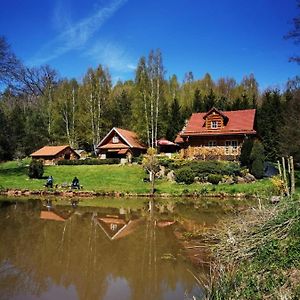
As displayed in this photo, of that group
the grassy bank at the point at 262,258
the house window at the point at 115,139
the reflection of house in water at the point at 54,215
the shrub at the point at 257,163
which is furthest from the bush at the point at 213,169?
the grassy bank at the point at 262,258

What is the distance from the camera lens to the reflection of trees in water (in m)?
8.16

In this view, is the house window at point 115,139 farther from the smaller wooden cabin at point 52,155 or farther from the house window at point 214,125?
the house window at point 214,125

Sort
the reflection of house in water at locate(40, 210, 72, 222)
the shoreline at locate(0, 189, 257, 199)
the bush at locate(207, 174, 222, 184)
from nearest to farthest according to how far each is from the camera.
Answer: the reflection of house in water at locate(40, 210, 72, 222)
the shoreline at locate(0, 189, 257, 199)
the bush at locate(207, 174, 222, 184)

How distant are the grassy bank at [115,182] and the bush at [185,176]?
1.93ft

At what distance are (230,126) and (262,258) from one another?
33.1 meters

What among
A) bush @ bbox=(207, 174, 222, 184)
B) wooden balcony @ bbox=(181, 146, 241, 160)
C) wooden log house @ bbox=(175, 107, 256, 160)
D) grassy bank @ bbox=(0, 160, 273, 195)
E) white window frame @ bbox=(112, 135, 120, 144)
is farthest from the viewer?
white window frame @ bbox=(112, 135, 120, 144)

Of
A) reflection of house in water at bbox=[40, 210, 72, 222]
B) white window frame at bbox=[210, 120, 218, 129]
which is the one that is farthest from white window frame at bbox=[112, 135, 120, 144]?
reflection of house in water at bbox=[40, 210, 72, 222]

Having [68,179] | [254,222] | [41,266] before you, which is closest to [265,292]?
[254,222]

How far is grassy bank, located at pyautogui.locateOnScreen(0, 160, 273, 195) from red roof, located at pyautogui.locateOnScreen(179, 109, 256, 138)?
8151 mm

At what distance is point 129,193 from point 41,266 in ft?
56.8

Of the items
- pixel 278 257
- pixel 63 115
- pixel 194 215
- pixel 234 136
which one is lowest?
pixel 194 215

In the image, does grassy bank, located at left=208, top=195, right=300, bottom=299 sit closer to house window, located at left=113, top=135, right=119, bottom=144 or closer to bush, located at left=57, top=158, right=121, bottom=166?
bush, located at left=57, top=158, right=121, bottom=166

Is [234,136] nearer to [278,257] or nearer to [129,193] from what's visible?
[129,193]

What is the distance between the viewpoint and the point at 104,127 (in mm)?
52156
